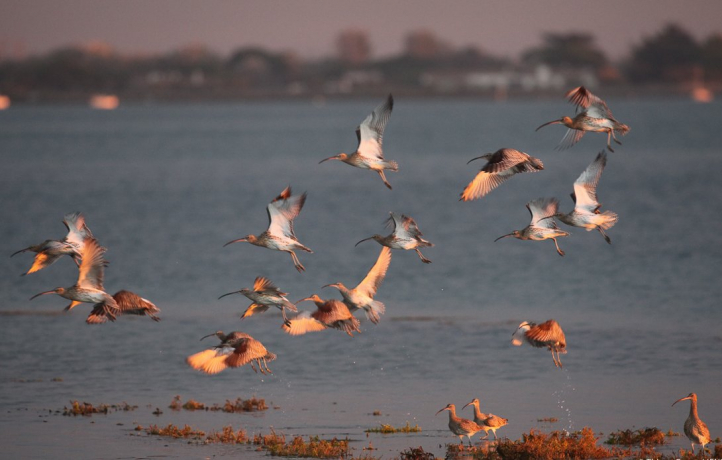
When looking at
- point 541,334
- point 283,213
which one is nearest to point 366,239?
point 283,213

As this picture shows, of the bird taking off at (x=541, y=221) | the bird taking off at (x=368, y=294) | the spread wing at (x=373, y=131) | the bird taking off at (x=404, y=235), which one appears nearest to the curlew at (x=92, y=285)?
the bird taking off at (x=368, y=294)

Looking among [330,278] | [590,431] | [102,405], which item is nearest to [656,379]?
[590,431]

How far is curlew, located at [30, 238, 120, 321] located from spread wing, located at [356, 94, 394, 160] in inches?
177

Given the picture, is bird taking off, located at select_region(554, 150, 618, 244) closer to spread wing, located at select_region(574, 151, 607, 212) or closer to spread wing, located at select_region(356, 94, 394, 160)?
spread wing, located at select_region(574, 151, 607, 212)

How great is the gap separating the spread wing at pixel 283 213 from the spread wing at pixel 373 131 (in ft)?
4.64

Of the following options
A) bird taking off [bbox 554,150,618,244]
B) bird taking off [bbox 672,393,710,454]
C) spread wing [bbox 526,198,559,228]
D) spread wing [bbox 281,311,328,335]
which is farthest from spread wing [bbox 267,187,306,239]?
bird taking off [bbox 672,393,710,454]

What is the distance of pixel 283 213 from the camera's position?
21297mm

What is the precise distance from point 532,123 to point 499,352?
165301mm

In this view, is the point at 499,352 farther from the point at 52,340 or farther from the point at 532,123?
the point at 532,123

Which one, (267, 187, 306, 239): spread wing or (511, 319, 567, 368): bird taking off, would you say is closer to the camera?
(511, 319, 567, 368): bird taking off

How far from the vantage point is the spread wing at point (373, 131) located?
21.5 m

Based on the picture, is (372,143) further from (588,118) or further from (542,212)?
(588,118)

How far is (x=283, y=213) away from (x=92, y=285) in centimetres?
320

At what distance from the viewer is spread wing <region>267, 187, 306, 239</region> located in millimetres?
21125
